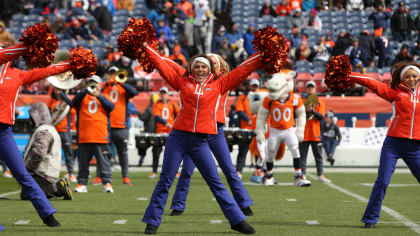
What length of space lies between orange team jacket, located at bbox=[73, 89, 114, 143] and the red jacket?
531 cm

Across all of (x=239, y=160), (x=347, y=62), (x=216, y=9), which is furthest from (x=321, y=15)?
(x=347, y=62)

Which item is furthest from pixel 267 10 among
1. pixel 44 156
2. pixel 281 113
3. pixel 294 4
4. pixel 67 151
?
pixel 44 156

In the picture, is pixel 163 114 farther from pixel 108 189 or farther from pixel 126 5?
pixel 126 5

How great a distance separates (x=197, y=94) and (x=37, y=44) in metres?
1.42

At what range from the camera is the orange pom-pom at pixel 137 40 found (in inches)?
266

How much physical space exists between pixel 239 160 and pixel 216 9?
14.4 meters

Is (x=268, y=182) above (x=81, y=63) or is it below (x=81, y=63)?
below

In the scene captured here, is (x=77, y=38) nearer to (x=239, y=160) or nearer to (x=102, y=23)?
(x=102, y=23)

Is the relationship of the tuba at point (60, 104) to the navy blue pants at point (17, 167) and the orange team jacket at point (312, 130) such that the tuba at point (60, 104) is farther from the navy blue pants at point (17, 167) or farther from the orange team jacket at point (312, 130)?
the navy blue pants at point (17, 167)

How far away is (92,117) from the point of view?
1175cm

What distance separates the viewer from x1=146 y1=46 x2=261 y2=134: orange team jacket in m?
6.72

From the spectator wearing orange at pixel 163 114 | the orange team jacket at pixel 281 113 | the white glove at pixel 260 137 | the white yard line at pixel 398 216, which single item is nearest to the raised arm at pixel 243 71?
the white yard line at pixel 398 216

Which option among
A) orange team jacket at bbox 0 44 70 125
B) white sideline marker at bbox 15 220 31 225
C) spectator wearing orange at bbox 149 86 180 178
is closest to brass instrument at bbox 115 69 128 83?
spectator wearing orange at bbox 149 86 180 178

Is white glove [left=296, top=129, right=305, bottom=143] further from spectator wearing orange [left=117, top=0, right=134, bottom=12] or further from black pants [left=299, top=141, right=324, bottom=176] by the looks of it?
spectator wearing orange [left=117, top=0, right=134, bottom=12]
